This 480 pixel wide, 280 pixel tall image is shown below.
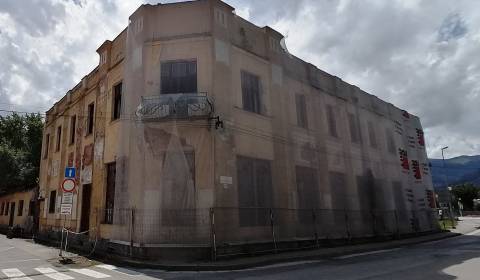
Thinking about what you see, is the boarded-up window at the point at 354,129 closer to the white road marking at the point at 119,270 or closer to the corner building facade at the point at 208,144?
the corner building facade at the point at 208,144

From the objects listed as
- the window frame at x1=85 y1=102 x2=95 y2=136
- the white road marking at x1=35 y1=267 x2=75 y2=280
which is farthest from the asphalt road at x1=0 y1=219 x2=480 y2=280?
the window frame at x1=85 y1=102 x2=95 y2=136

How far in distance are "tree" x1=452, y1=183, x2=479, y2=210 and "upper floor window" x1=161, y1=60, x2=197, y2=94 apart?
74.7m

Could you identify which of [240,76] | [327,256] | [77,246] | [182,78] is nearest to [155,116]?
[182,78]

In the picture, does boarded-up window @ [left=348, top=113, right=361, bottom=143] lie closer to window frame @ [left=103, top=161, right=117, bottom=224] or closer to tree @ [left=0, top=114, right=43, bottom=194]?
window frame @ [left=103, top=161, right=117, bottom=224]

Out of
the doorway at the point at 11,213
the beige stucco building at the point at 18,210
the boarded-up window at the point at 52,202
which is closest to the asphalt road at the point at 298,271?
the boarded-up window at the point at 52,202

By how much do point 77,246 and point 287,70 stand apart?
12.8m

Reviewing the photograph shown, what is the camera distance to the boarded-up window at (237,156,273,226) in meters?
13.4

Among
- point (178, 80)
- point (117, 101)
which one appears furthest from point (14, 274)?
point (117, 101)

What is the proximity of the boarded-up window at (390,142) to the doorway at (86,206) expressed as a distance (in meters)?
20.0

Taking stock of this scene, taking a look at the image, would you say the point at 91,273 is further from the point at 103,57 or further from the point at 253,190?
the point at 103,57

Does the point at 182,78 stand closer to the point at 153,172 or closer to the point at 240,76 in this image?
the point at 240,76

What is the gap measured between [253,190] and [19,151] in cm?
2869

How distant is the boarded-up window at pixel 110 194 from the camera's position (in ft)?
48.5

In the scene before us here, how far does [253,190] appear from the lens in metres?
14.0
